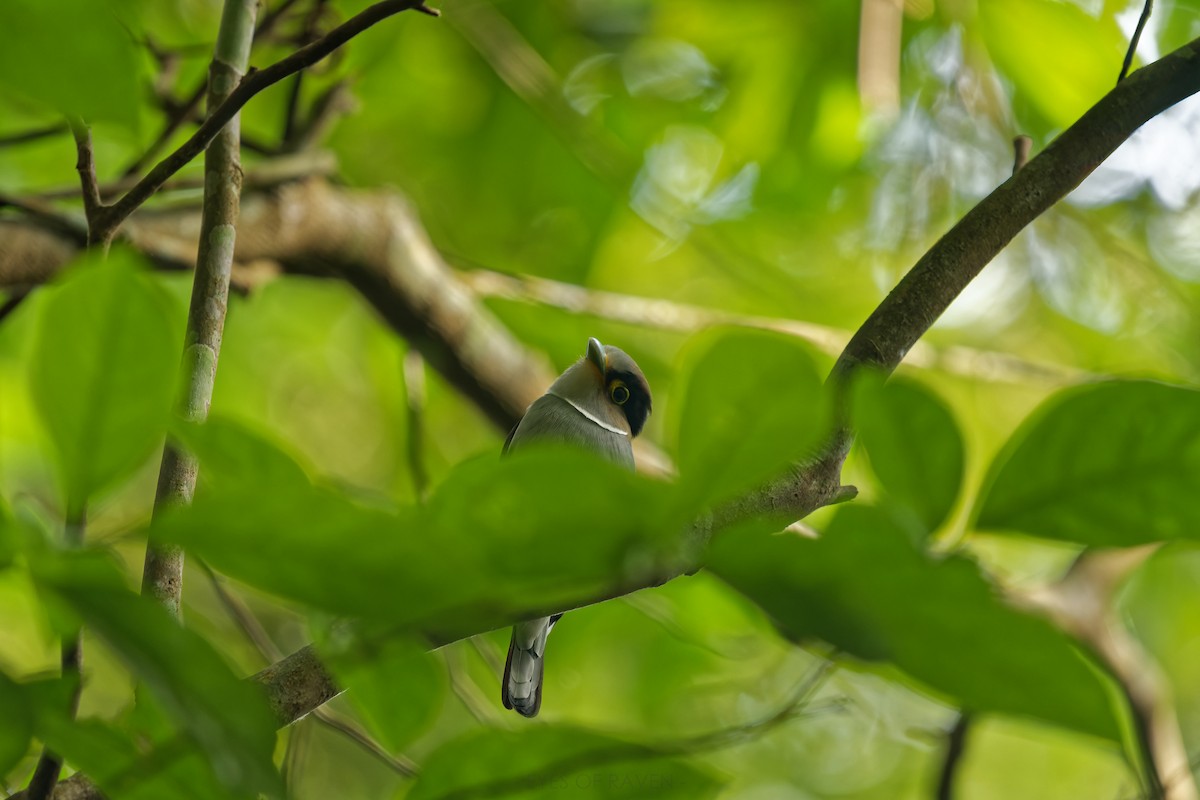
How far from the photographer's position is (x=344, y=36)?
942mm

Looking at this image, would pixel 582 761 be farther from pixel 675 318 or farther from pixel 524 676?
pixel 675 318

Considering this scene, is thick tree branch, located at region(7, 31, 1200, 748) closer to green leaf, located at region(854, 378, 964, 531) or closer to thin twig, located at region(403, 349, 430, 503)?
green leaf, located at region(854, 378, 964, 531)

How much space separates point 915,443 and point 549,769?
0.85 feet

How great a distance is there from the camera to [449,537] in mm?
435

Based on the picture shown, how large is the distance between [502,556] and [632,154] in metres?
2.73

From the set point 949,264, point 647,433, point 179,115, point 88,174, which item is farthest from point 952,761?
point 647,433

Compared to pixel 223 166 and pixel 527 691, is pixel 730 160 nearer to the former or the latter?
pixel 527 691

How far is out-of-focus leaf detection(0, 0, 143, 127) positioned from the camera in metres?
0.62

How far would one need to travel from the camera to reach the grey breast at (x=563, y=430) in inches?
93.7

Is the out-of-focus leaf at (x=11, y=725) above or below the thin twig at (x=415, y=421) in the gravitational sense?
above

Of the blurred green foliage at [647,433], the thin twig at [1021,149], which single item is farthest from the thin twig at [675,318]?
the thin twig at [1021,149]

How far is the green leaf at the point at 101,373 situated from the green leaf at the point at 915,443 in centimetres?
37

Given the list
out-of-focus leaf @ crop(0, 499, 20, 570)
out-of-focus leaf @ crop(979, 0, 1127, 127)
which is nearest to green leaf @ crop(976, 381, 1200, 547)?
out-of-focus leaf @ crop(0, 499, 20, 570)

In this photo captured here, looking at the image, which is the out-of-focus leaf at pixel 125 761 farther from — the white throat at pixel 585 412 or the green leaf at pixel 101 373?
the white throat at pixel 585 412
